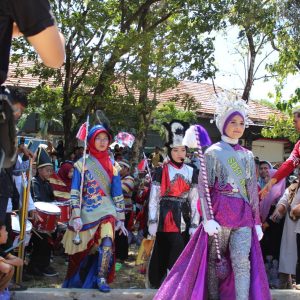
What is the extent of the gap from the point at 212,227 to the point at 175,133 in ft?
5.56

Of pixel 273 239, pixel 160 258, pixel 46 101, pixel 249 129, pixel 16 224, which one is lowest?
pixel 160 258

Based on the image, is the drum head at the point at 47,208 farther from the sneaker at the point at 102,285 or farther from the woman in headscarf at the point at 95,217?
the sneaker at the point at 102,285

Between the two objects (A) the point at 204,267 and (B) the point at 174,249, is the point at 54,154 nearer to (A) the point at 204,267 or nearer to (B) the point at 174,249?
(B) the point at 174,249

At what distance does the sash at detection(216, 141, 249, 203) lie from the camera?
4887 millimetres

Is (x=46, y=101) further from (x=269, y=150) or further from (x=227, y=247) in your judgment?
(x=269, y=150)

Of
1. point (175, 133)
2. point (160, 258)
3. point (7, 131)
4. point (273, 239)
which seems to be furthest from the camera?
point (273, 239)

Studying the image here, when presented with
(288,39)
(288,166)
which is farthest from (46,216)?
(288,39)

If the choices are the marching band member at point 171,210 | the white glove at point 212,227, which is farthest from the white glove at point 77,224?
the white glove at point 212,227

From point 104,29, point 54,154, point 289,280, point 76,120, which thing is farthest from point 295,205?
point 54,154

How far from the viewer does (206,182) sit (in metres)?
4.88

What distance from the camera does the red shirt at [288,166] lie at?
5691 millimetres

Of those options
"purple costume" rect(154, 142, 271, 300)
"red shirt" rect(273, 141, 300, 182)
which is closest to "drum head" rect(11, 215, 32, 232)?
"purple costume" rect(154, 142, 271, 300)

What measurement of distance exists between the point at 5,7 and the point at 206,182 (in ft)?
10.7

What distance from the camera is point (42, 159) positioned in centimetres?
727
